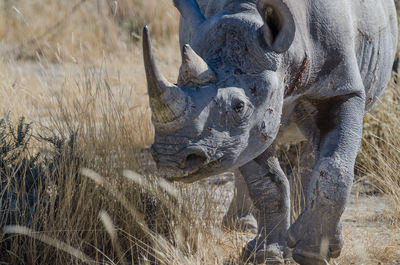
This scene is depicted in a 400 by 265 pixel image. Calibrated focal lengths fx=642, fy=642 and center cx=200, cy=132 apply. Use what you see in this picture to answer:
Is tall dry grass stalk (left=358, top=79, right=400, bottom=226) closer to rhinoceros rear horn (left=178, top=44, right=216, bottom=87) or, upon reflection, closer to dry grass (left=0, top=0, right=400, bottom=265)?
dry grass (left=0, top=0, right=400, bottom=265)

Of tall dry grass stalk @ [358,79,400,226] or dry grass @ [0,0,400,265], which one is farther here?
tall dry grass stalk @ [358,79,400,226]

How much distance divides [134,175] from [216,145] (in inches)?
27.7

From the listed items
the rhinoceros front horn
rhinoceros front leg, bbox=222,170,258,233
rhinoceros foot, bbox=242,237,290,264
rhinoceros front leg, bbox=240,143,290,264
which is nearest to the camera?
the rhinoceros front horn

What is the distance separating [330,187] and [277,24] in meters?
0.82

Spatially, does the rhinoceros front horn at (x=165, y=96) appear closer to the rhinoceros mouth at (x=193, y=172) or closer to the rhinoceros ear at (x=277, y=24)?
the rhinoceros mouth at (x=193, y=172)

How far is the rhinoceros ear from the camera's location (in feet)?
9.25

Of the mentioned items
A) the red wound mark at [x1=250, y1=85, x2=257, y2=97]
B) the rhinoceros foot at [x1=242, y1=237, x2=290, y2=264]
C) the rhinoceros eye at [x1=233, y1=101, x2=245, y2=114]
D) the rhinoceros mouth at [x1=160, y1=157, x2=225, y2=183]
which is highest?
the red wound mark at [x1=250, y1=85, x2=257, y2=97]

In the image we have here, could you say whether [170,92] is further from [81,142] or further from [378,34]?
[378,34]

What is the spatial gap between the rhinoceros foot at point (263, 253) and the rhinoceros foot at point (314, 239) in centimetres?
37

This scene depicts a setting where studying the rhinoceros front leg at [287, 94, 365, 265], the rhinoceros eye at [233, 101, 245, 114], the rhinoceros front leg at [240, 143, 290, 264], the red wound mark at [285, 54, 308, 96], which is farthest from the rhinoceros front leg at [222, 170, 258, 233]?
the rhinoceros eye at [233, 101, 245, 114]

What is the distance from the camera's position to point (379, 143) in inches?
214

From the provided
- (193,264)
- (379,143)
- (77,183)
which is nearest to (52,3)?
(379,143)

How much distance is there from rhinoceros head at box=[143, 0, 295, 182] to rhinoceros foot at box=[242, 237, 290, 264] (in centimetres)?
80

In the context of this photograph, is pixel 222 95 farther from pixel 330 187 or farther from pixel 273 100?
pixel 330 187
